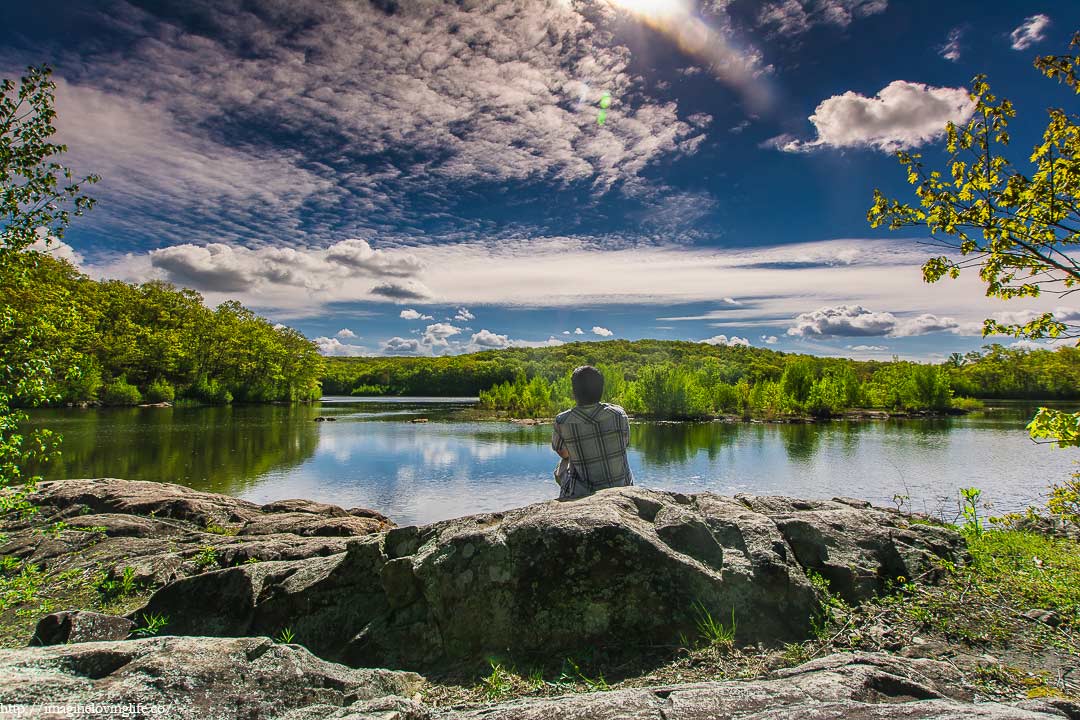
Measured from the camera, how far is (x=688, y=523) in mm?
4734

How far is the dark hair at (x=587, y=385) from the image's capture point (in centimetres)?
611

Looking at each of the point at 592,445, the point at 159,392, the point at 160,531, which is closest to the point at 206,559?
the point at 160,531

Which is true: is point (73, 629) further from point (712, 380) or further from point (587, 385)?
point (712, 380)

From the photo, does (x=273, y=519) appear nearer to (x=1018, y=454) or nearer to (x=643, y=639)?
(x=643, y=639)

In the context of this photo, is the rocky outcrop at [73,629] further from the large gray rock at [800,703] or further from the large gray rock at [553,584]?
the large gray rock at [800,703]

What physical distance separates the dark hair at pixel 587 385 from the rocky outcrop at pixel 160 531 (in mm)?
4493

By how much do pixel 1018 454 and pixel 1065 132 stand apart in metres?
37.0

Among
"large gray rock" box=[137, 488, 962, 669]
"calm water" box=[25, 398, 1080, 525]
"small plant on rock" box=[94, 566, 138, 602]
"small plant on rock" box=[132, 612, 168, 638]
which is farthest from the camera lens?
"calm water" box=[25, 398, 1080, 525]

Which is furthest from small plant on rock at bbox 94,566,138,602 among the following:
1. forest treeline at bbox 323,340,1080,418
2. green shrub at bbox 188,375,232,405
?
green shrub at bbox 188,375,232,405

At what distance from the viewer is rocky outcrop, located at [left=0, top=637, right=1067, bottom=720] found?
254 cm

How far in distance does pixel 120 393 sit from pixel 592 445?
80.1m

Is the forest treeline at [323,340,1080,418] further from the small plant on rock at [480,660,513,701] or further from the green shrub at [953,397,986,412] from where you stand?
the small plant on rock at [480,660,513,701]

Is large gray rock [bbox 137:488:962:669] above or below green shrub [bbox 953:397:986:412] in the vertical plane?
above

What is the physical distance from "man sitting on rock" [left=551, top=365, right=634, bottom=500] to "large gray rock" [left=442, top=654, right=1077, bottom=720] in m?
3.10
